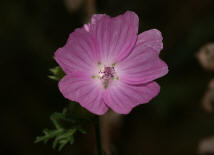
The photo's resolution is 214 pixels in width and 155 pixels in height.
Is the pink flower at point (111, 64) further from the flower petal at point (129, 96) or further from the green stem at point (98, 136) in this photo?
the green stem at point (98, 136)

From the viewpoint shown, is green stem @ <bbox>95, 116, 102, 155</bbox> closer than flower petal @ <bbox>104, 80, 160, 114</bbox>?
No

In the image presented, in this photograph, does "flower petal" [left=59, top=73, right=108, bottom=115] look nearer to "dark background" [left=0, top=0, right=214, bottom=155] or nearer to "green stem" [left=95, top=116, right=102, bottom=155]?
"green stem" [left=95, top=116, right=102, bottom=155]

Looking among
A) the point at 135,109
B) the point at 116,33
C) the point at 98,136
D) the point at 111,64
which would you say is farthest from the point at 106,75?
the point at 135,109

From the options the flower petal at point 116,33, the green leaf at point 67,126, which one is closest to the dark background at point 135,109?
the green leaf at point 67,126

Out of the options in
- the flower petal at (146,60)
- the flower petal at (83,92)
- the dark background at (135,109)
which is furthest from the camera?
the dark background at (135,109)

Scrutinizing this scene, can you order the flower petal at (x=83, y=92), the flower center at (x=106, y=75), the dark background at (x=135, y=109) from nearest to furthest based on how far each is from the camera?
1. the flower petal at (x=83, y=92)
2. the flower center at (x=106, y=75)
3. the dark background at (x=135, y=109)

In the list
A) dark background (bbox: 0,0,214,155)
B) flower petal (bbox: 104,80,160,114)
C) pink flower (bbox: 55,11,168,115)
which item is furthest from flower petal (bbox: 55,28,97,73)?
dark background (bbox: 0,0,214,155)

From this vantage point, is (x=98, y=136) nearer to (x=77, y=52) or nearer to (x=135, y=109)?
(x=77, y=52)
